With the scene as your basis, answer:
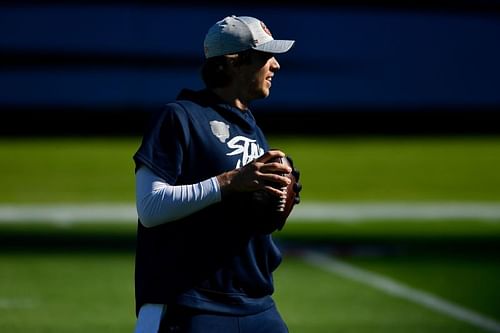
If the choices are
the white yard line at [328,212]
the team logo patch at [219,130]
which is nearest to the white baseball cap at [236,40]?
the team logo patch at [219,130]

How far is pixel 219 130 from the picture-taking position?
535cm

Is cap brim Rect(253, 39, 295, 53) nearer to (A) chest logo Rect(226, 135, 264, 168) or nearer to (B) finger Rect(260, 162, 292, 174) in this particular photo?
(A) chest logo Rect(226, 135, 264, 168)

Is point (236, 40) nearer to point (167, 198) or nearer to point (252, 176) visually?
point (252, 176)

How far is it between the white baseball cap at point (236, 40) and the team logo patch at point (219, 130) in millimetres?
288

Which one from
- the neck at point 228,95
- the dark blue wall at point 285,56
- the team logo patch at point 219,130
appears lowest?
the dark blue wall at point 285,56

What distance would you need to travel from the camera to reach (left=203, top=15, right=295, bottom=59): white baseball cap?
17.8ft

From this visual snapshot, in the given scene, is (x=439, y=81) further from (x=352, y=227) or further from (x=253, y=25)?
(x=253, y=25)

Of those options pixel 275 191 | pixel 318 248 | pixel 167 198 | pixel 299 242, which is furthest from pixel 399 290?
pixel 167 198

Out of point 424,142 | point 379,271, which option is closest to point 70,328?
point 379,271

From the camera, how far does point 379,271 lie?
13.2 metres

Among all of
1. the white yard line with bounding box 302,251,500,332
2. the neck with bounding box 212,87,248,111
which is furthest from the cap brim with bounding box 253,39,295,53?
the white yard line with bounding box 302,251,500,332

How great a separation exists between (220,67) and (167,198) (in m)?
0.65

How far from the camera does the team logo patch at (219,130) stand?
17.5ft

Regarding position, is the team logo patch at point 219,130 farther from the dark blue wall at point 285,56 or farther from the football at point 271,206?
the dark blue wall at point 285,56
